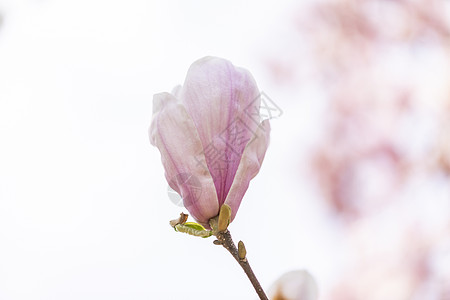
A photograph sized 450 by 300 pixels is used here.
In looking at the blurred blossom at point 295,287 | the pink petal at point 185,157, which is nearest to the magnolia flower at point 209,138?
the pink petal at point 185,157

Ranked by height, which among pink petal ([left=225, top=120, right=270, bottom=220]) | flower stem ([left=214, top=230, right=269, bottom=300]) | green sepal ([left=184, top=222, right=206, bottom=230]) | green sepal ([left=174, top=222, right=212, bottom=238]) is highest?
pink petal ([left=225, top=120, right=270, bottom=220])

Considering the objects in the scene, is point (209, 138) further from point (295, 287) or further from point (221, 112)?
point (295, 287)

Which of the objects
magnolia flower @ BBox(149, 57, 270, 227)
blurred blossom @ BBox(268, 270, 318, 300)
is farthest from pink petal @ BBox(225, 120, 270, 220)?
blurred blossom @ BBox(268, 270, 318, 300)

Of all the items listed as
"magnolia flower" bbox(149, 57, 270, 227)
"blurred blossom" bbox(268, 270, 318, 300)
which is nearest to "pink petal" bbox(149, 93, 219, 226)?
"magnolia flower" bbox(149, 57, 270, 227)

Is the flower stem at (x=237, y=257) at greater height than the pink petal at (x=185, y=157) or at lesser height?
lesser

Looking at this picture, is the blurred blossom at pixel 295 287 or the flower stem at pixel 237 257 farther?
the blurred blossom at pixel 295 287

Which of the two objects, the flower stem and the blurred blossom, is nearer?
the flower stem

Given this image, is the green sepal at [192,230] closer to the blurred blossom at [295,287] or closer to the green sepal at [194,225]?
the green sepal at [194,225]

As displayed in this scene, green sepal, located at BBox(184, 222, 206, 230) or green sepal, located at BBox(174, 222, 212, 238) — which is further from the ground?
green sepal, located at BBox(184, 222, 206, 230)

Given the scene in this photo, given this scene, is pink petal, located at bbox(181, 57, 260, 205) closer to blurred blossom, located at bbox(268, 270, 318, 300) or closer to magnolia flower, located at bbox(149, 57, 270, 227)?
magnolia flower, located at bbox(149, 57, 270, 227)

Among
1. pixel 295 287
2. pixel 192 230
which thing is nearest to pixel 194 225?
pixel 192 230
